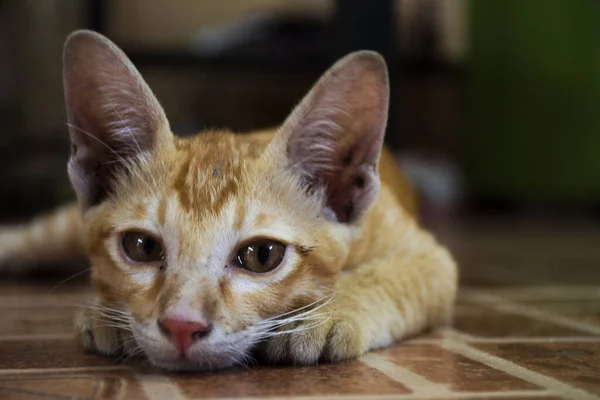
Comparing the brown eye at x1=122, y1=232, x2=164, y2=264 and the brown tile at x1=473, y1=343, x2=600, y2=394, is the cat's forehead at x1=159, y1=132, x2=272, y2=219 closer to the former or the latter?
the brown eye at x1=122, y1=232, x2=164, y2=264

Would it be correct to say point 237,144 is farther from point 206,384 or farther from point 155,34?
point 155,34

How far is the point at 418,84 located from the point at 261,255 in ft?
16.4

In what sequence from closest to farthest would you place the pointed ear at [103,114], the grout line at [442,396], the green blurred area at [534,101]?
the grout line at [442,396] → the pointed ear at [103,114] → the green blurred area at [534,101]

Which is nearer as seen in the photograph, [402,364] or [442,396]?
[442,396]

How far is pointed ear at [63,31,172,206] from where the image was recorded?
4.94 ft

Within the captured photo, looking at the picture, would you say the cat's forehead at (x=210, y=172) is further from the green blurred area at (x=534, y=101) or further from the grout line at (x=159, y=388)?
the green blurred area at (x=534, y=101)

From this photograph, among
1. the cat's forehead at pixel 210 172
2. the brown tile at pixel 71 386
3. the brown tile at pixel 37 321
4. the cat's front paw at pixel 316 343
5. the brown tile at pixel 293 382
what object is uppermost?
the cat's forehead at pixel 210 172

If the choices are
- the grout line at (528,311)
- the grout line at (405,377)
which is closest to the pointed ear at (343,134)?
the grout line at (405,377)

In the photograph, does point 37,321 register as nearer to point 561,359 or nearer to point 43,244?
point 43,244

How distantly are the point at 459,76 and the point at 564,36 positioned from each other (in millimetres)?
1043

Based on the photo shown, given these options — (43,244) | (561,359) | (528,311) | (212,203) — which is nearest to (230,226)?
(212,203)

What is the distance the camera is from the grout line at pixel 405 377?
1216mm

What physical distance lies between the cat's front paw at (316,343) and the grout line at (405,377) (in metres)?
0.04

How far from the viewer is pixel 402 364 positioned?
4.64 ft
